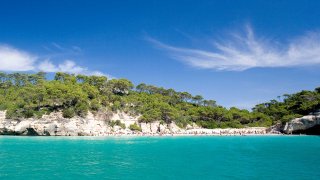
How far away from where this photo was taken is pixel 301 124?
89.6 m

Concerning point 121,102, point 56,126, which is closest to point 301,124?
point 121,102

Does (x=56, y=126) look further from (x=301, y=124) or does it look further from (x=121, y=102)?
(x=301, y=124)

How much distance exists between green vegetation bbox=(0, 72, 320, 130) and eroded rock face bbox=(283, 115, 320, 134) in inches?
118

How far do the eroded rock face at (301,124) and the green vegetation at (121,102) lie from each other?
9.80 feet

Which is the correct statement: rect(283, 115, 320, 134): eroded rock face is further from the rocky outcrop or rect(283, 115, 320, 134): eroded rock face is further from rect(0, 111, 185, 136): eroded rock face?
rect(0, 111, 185, 136): eroded rock face

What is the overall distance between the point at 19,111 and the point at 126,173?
67.2 m

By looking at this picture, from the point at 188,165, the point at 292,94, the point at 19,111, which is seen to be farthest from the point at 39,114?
the point at 292,94

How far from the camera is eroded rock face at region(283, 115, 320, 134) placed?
86875 mm

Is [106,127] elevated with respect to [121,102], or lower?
lower

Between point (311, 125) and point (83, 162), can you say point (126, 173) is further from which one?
point (311, 125)

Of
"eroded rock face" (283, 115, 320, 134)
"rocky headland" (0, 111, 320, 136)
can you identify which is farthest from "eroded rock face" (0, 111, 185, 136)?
"eroded rock face" (283, 115, 320, 134)

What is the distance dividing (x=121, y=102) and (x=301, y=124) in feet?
175

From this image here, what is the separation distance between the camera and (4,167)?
25797mm

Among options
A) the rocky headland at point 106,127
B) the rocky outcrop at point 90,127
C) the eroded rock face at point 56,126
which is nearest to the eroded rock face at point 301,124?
the rocky headland at point 106,127
